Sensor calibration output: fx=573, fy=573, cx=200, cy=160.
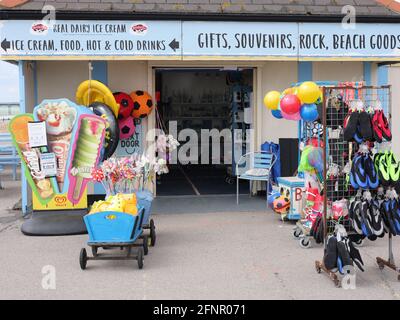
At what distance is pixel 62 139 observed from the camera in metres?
8.05

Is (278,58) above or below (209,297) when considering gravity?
above

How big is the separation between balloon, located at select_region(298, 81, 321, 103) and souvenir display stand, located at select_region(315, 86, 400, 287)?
51 centimetres

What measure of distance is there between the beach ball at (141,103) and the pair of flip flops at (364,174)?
17.1 feet

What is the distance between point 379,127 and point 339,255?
1.34 meters

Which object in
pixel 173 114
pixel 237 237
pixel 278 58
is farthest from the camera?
pixel 173 114

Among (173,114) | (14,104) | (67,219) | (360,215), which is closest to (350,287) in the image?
(360,215)

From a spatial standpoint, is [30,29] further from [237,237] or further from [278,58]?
[237,237]

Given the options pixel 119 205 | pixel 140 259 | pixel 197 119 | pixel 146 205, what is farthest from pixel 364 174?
pixel 197 119

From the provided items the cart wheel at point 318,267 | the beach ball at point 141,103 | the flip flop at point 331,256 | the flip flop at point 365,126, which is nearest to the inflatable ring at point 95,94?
the beach ball at point 141,103

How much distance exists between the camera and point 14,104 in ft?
69.6

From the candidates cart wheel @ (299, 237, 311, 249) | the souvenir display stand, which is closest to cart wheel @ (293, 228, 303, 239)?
cart wheel @ (299, 237, 311, 249)

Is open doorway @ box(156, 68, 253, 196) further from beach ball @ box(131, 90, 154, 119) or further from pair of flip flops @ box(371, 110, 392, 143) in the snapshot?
pair of flip flops @ box(371, 110, 392, 143)
